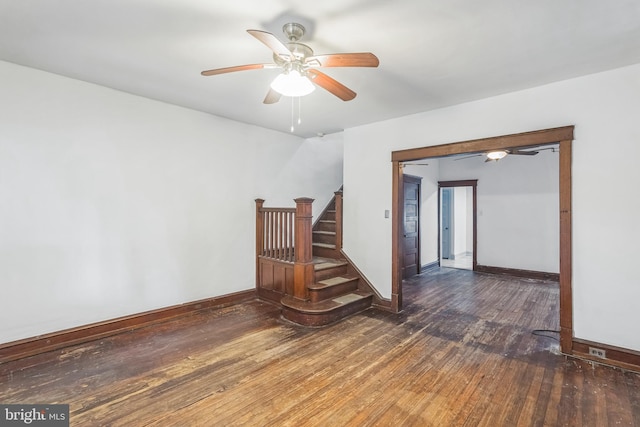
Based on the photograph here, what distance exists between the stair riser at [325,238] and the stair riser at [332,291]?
98 cm

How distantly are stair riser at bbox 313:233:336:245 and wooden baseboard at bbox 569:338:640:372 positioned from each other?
3.36m

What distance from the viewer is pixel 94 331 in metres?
3.18

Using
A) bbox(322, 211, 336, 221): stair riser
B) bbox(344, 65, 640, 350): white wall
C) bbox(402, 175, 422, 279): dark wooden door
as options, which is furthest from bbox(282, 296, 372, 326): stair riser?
bbox(402, 175, 422, 279): dark wooden door

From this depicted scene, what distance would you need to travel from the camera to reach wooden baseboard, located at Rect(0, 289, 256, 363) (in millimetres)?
2758

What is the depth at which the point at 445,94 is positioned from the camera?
3.33 meters

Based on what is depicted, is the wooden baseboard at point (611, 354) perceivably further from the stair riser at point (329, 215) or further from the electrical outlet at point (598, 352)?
the stair riser at point (329, 215)

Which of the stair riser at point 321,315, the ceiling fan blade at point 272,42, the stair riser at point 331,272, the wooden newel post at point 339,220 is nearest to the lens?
the ceiling fan blade at point 272,42

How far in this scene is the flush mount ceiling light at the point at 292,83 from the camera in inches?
80.4

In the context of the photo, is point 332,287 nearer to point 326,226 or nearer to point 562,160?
point 326,226

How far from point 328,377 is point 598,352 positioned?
8.25ft

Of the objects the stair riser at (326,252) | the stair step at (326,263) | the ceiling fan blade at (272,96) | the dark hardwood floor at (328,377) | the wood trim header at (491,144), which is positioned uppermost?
the ceiling fan blade at (272,96)

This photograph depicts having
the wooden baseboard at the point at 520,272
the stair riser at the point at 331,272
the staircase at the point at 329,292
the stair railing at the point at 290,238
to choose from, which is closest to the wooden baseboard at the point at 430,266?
the wooden baseboard at the point at 520,272

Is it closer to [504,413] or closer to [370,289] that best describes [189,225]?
[370,289]

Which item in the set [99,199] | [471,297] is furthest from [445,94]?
[99,199]
